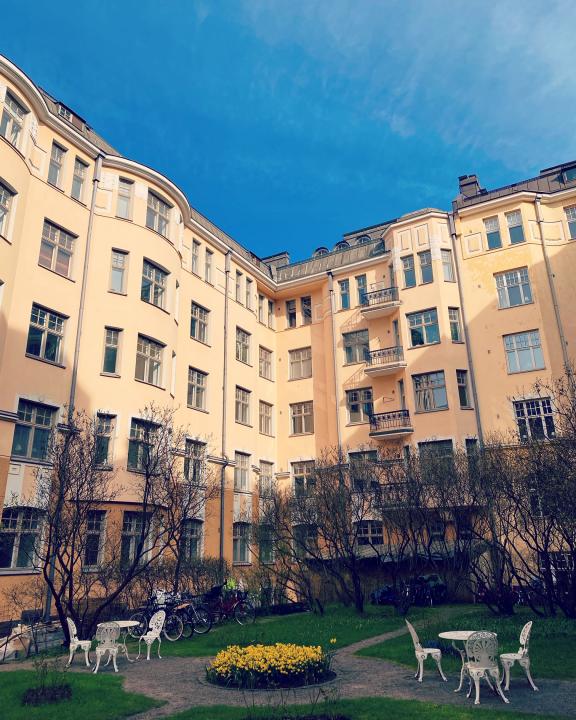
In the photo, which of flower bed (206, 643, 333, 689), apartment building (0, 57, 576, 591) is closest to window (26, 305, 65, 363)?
apartment building (0, 57, 576, 591)

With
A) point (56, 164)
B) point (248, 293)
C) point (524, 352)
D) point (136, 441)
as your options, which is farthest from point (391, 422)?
point (56, 164)

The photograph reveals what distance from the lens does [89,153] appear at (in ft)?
81.7

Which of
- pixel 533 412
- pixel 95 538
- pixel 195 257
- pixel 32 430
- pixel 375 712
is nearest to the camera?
pixel 375 712

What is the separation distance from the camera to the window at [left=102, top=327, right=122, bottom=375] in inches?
901

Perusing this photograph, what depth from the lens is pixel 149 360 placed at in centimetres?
2452

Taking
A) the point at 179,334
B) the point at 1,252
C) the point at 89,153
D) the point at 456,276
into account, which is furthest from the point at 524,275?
the point at 1,252

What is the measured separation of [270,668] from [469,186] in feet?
103

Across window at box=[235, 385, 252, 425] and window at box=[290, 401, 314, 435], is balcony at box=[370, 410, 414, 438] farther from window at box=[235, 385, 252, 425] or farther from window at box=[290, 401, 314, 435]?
window at box=[235, 385, 252, 425]

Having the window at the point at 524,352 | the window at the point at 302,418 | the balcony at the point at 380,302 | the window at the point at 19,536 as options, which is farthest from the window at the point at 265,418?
the window at the point at 19,536

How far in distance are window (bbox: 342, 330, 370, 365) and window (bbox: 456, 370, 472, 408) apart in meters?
5.76

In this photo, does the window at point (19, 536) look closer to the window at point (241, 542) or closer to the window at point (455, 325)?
the window at point (241, 542)

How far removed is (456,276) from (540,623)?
19.4m

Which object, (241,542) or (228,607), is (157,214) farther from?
(228,607)

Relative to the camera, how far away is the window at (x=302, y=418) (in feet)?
110
